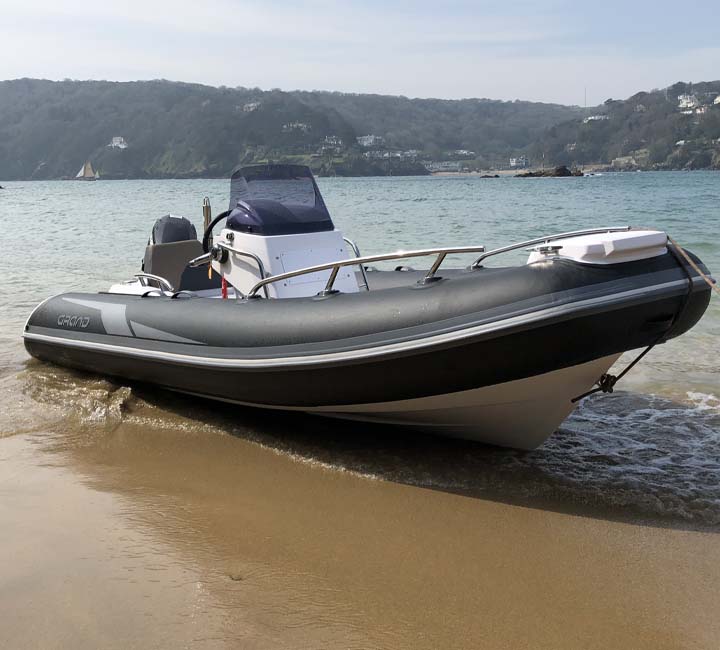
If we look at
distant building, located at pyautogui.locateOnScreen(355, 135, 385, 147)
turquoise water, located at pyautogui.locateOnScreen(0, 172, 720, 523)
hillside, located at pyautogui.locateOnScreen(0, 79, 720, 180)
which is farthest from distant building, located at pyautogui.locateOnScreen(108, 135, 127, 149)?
turquoise water, located at pyautogui.locateOnScreen(0, 172, 720, 523)

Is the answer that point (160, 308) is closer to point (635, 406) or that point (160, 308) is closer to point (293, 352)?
point (293, 352)

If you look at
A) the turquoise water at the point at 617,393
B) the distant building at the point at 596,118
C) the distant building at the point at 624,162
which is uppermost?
the distant building at the point at 596,118

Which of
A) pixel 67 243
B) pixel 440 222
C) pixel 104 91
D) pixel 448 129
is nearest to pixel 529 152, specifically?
pixel 448 129

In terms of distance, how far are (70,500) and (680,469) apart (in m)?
2.90

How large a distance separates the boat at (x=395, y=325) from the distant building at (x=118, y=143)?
→ 90071mm

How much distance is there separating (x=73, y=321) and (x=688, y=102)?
315 feet

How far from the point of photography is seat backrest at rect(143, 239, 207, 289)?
5.51m

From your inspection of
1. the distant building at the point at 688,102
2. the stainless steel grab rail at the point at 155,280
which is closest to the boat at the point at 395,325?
the stainless steel grab rail at the point at 155,280

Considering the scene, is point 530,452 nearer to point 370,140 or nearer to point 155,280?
point 155,280

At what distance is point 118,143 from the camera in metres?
88.4

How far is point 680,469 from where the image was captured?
3.51 metres

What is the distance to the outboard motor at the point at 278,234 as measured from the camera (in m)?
4.41

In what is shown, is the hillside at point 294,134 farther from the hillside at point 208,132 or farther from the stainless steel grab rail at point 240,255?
the stainless steel grab rail at point 240,255

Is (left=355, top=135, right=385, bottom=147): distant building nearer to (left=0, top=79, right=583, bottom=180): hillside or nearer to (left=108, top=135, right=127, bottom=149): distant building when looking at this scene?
(left=0, top=79, right=583, bottom=180): hillside
